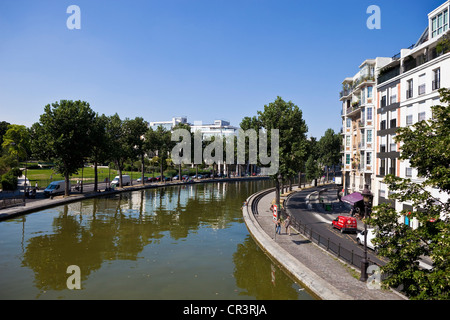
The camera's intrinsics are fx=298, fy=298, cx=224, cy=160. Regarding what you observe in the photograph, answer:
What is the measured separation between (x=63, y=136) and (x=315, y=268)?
45.4m

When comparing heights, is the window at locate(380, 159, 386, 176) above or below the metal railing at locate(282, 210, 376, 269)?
above

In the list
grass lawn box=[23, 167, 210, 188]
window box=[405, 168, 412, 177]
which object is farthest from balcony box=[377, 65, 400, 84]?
grass lawn box=[23, 167, 210, 188]

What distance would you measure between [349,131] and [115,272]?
152ft

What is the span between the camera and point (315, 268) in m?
17.8

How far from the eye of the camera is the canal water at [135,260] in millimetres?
15414

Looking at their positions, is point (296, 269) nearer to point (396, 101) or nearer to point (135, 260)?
point (135, 260)

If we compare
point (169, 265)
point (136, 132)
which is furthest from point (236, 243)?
point (136, 132)

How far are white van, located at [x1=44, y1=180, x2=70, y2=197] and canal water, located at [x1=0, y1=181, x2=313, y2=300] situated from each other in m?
14.5

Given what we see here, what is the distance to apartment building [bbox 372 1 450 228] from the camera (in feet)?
86.4

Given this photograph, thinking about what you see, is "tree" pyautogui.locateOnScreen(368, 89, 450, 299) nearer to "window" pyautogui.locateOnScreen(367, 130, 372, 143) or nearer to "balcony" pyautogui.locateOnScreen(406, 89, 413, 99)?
"balcony" pyautogui.locateOnScreen(406, 89, 413, 99)

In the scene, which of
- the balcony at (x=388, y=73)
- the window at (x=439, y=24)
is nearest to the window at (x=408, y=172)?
the balcony at (x=388, y=73)

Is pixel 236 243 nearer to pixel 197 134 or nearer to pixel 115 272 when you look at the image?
pixel 115 272

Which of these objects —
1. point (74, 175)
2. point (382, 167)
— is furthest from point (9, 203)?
point (74, 175)

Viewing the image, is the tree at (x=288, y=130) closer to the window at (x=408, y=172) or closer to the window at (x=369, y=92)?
the window at (x=369, y=92)
